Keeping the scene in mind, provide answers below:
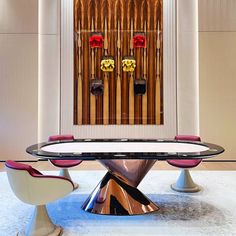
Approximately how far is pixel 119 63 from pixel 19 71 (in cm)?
229

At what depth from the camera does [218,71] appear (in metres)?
5.98

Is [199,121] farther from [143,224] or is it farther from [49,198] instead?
[49,198]

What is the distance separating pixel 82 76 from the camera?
6555 millimetres

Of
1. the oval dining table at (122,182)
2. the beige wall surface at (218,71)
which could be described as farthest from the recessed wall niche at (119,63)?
the oval dining table at (122,182)

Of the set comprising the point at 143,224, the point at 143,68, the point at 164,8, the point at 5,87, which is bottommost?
the point at 143,224

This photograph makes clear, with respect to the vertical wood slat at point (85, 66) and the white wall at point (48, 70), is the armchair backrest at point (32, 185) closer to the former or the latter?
the white wall at point (48, 70)

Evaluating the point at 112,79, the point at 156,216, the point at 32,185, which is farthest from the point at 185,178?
the point at 112,79

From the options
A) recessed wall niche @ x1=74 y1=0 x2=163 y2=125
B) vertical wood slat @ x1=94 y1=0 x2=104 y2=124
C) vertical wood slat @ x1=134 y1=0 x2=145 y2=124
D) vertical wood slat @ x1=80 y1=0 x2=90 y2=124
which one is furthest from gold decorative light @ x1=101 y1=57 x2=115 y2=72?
vertical wood slat @ x1=134 y1=0 x2=145 y2=124

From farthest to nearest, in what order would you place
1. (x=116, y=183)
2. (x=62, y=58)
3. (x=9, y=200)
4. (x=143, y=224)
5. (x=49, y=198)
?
(x=62, y=58) < (x=9, y=200) < (x=116, y=183) < (x=143, y=224) < (x=49, y=198)

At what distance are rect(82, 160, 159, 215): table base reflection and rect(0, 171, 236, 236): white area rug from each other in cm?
10

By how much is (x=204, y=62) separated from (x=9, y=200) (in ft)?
15.4

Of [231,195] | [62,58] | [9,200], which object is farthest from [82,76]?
[231,195]

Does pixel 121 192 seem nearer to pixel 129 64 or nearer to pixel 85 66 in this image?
pixel 129 64

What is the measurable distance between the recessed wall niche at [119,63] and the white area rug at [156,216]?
8.46 feet
